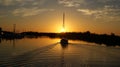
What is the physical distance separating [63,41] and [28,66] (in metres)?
65.7

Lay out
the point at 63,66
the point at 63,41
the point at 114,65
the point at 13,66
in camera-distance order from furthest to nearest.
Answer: the point at 63,41
the point at 114,65
the point at 63,66
the point at 13,66

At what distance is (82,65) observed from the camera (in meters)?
36.8

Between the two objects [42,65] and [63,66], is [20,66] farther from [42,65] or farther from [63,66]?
[63,66]

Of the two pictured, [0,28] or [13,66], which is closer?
[13,66]

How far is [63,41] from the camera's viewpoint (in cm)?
9906

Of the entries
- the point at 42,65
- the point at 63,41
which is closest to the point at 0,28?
the point at 63,41

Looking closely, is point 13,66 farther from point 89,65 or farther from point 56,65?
point 89,65

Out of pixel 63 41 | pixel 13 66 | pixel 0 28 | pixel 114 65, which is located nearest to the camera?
pixel 13 66

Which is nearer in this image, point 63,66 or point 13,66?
point 13,66

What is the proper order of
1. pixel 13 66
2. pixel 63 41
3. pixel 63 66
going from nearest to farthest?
pixel 13 66 < pixel 63 66 < pixel 63 41

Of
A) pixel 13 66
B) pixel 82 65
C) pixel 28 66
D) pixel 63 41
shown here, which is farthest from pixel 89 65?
pixel 63 41

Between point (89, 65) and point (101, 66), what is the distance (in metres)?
1.88

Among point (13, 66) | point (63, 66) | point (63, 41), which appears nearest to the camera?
point (13, 66)

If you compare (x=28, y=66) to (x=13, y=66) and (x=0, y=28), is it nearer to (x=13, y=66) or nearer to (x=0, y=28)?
(x=13, y=66)
